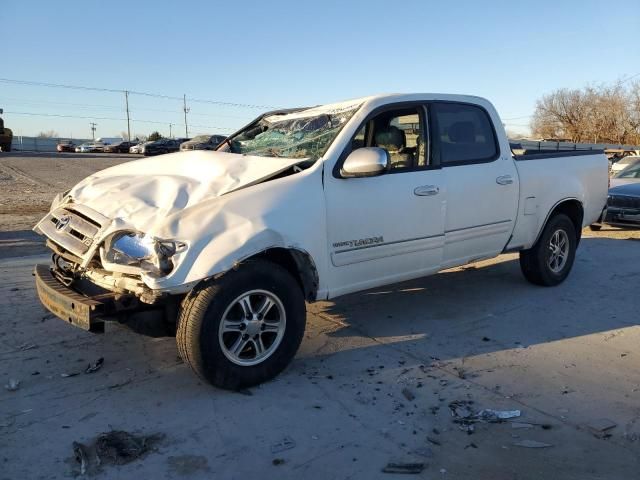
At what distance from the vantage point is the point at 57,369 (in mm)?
3994

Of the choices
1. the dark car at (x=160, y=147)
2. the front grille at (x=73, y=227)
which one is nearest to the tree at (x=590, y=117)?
the dark car at (x=160, y=147)

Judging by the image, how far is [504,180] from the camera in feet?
17.7

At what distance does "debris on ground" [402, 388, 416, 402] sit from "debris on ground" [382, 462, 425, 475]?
2.39ft

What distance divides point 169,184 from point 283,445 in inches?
75.8

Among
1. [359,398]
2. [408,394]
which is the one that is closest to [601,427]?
[408,394]

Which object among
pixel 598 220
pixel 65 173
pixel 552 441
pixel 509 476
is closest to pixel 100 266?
pixel 509 476

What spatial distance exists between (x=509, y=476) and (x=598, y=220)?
497cm

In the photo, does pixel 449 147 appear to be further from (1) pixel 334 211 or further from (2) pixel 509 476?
(2) pixel 509 476

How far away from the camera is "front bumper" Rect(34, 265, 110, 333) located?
11.1 feet

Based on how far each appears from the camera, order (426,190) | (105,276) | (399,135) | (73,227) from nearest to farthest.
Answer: (105,276) < (73,227) < (426,190) < (399,135)

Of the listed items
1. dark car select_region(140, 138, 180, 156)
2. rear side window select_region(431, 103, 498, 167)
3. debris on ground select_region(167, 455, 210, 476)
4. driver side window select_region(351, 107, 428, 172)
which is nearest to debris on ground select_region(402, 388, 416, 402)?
debris on ground select_region(167, 455, 210, 476)

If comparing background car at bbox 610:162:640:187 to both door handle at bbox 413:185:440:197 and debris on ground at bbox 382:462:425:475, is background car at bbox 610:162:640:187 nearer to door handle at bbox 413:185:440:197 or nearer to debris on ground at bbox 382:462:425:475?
door handle at bbox 413:185:440:197

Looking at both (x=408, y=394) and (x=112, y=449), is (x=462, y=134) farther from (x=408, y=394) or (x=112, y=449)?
(x=112, y=449)

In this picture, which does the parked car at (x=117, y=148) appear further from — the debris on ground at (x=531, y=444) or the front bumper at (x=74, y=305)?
the debris on ground at (x=531, y=444)
